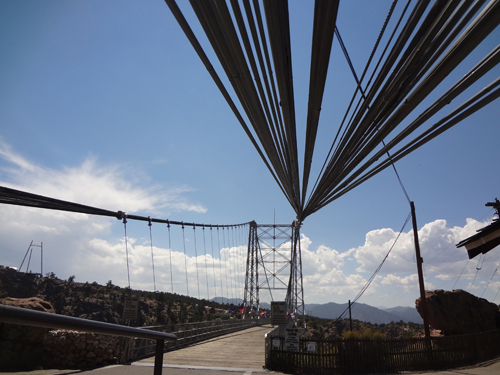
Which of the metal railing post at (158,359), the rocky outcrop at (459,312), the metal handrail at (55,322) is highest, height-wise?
the metal handrail at (55,322)

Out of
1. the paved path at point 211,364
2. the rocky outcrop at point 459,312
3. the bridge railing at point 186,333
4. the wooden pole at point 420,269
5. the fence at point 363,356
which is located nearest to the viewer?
the paved path at point 211,364

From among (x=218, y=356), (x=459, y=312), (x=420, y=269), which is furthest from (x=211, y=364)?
(x=459, y=312)

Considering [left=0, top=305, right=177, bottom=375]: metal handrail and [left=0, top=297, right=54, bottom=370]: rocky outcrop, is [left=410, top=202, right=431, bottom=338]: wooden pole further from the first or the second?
[left=0, top=305, right=177, bottom=375]: metal handrail

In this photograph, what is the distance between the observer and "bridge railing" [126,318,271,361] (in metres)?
10.9

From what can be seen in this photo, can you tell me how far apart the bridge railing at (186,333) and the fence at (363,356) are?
368cm

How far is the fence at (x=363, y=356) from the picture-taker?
1112 cm

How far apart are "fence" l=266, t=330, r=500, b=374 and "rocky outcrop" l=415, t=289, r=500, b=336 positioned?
5.11 meters

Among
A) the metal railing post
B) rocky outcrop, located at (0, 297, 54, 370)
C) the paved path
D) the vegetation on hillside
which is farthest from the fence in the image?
the vegetation on hillside

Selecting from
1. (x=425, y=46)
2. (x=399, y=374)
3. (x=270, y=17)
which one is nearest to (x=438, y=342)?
(x=399, y=374)

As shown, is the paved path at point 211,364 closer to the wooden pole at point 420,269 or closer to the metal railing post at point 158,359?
the wooden pole at point 420,269

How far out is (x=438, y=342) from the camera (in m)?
13.9

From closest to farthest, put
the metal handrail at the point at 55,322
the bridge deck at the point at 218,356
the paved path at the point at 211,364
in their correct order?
the metal handrail at the point at 55,322 → the paved path at the point at 211,364 → the bridge deck at the point at 218,356

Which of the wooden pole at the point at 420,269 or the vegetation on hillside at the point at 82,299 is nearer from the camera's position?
the wooden pole at the point at 420,269

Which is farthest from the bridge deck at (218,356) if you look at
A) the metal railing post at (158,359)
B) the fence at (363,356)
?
the metal railing post at (158,359)
